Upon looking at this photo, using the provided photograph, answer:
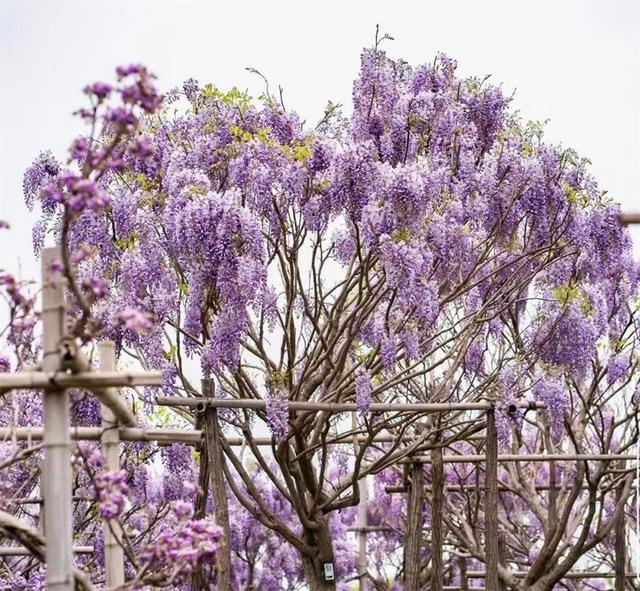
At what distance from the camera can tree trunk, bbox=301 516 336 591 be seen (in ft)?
33.6

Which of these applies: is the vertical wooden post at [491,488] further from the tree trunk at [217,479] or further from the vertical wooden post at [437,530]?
the tree trunk at [217,479]

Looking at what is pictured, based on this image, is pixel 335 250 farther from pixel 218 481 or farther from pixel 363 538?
pixel 363 538

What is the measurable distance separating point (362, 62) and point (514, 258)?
6.35 feet

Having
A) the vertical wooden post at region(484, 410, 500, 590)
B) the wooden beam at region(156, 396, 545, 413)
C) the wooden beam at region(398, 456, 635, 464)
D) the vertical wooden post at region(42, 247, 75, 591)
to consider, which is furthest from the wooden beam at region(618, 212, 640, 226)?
the wooden beam at region(398, 456, 635, 464)

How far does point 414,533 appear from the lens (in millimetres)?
10352

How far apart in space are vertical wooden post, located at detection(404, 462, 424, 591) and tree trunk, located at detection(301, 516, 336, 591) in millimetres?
592

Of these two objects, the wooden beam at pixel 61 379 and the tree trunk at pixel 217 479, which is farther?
the tree trunk at pixel 217 479

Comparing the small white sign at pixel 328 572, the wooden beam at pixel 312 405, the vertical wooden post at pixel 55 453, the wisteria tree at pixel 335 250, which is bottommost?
the small white sign at pixel 328 572

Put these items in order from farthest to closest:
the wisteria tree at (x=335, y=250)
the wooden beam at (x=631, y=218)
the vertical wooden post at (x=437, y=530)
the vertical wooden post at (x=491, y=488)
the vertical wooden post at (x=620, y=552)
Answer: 1. the vertical wooden post at (x=620, y=552)
2. the vertical wooden post at (x=437, y=530)
3. the vertical wooden post at (x=491, y=488)
4. the wisteria tree at (x=335, y=250)
5. the wooden beam at (x=631, y=218)

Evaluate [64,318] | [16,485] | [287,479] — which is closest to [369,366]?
[287,479]

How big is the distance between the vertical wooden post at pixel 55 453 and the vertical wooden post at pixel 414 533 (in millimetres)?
6533

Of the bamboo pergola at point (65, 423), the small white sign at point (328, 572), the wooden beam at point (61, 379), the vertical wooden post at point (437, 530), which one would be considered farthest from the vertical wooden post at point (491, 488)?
the wooden beam at point (61, 379)

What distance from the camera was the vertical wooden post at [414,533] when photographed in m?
10.4

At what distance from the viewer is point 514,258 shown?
1059 cm
